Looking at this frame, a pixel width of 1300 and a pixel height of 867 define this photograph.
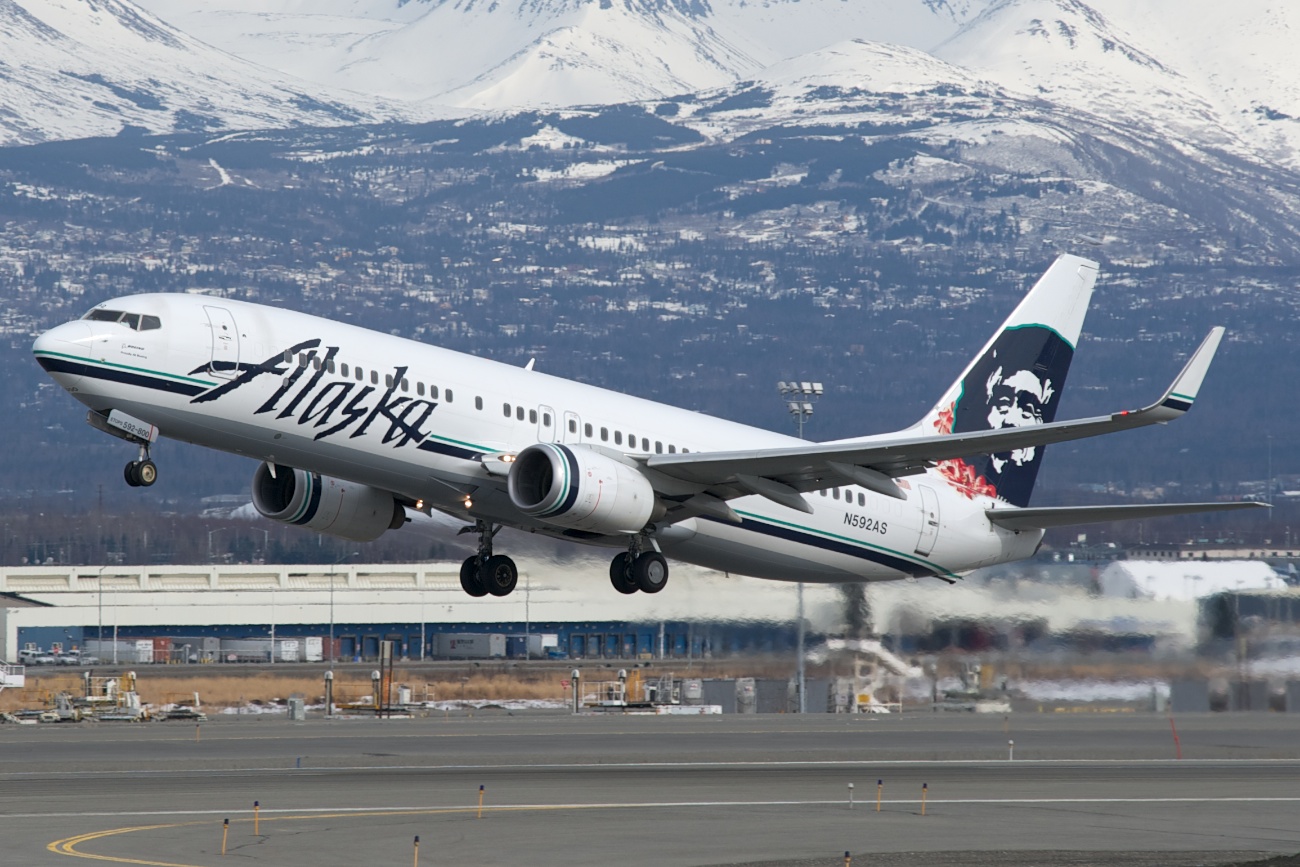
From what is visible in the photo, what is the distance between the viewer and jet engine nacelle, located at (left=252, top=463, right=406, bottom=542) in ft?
146

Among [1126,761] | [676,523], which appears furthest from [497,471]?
[1126,761]

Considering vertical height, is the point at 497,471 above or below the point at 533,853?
above

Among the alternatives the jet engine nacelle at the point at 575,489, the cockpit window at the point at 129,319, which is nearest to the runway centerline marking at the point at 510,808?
the jet engine nacelle at the point at 575,489

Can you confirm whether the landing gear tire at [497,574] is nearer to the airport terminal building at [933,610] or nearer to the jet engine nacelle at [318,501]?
the jet engine nacelle at [318,501]

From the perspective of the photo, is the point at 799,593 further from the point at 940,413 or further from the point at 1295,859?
the point at 1295,859

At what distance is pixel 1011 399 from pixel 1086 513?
758 centimetres

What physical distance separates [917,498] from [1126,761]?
9.27 m

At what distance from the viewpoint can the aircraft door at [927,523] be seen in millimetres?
49125

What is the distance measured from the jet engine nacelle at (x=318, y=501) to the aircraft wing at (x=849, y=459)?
6773 mm

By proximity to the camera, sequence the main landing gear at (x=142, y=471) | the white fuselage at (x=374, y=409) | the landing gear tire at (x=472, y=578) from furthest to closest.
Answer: the landing gear tire at (x=472, y=578), the main landing gear at (x=142, y=471), the white fuselage at (x=374, y=409)

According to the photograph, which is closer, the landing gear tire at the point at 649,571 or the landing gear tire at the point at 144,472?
the landing gear tire at the point at 144,472

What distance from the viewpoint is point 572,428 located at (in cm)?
4269

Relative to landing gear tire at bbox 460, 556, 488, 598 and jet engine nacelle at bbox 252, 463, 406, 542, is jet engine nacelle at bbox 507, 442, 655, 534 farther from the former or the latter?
jet engine nacelle at bbox 252, 463, 406, 542

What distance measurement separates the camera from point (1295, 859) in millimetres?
32250
